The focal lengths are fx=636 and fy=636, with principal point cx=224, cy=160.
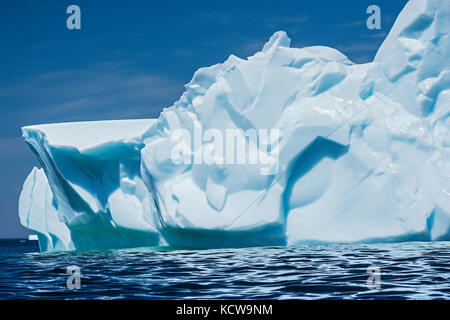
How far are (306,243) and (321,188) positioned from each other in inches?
41.7

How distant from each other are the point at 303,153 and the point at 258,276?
482 cm

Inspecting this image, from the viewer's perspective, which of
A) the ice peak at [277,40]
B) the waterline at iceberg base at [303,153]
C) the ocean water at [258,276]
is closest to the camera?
the ocean water at [258,276]

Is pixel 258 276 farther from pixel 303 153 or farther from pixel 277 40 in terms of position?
pixel 277 40

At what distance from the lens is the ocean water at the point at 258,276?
6112 mm

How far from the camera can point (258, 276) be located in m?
7.28

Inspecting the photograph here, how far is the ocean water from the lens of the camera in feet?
20.1

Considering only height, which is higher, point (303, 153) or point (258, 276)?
point (303, 153)

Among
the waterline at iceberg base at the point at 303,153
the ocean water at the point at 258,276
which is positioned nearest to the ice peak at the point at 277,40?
the waterline at iceberg base at the point at 303,153

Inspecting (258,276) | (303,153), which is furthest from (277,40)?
(258,276)

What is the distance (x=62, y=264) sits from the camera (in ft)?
34.2

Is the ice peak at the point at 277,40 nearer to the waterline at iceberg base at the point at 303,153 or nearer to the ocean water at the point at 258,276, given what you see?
the waterline at iceberg base at the point at 303,153

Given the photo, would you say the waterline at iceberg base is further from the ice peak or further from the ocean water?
the ocean water

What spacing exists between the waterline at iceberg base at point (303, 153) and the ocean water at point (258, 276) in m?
0.99
